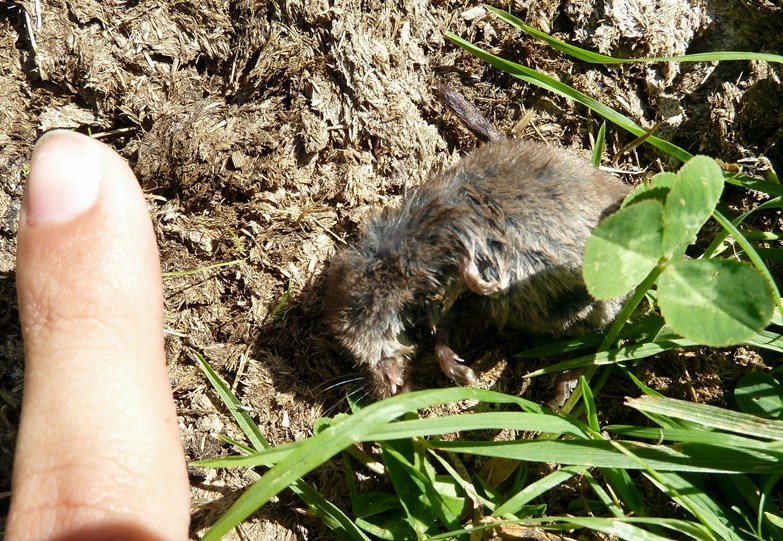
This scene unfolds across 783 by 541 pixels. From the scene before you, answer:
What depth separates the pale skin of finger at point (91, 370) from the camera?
2379 millimetres

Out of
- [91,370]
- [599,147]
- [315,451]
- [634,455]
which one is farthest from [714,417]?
[91,370]

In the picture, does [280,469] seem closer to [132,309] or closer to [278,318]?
[132,309]

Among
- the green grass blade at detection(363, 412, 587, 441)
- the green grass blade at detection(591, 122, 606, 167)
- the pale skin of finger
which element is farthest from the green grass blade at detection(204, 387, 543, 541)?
the green grass blade at detection(591, 122, 606, 167)

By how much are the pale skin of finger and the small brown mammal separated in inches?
38.5

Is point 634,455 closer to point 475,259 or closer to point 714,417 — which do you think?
point 714,417

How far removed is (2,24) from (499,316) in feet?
9.52

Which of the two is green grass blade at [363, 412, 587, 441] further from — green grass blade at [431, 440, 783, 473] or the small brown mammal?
the small brown mammal

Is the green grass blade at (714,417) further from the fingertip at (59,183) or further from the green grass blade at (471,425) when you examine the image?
the fingertip at (59,183)

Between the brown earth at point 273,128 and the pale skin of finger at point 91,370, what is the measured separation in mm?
551

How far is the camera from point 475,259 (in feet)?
9.77

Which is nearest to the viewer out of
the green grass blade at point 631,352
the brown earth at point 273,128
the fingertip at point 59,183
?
the fingertip at point 59,183

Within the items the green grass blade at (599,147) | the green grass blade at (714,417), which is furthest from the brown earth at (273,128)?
the green grass blade at (714,417)

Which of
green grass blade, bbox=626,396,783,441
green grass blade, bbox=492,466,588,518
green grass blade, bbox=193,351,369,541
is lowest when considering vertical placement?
green grass blade, bbox=193,351,369,541

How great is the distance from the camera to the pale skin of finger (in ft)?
7.80
